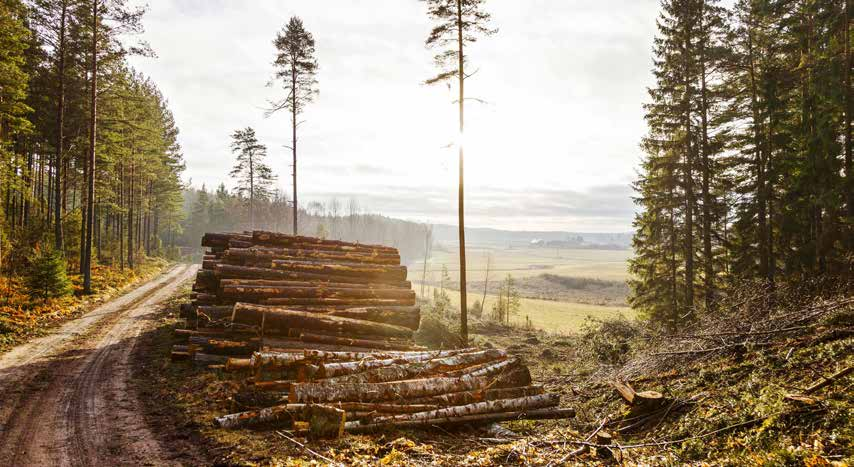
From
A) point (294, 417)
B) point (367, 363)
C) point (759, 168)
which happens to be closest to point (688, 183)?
point (759, 168)

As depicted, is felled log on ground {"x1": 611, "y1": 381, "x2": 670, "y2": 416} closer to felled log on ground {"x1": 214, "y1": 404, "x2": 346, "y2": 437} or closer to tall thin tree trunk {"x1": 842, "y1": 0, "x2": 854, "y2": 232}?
felled log on ground {"x1": 214, "y1": 404, "x2": 346, "y2": 437}

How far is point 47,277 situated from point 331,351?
55.6 ft

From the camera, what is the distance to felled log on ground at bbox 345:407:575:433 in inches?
267

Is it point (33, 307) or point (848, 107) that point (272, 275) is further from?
point (848, 107)

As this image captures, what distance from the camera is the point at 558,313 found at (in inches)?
2144

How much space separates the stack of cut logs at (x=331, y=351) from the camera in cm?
711

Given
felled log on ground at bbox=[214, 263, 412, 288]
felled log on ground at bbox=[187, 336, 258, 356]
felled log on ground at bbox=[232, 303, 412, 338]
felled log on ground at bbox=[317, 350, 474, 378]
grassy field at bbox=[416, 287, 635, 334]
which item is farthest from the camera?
grassy field at bbox=[416, 287, 635, 334]

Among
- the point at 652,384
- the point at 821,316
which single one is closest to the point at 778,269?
the point at 821,316

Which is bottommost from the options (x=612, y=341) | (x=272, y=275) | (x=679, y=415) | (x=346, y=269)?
(x=612, y=341)

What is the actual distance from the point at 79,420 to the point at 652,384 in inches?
461

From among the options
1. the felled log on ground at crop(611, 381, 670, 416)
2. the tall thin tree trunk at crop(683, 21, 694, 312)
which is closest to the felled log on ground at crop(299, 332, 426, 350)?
the felled log on ground at crop(611, 381, 670, 416)

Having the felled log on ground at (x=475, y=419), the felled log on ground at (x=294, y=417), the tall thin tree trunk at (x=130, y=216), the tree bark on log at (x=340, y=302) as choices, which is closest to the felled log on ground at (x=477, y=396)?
the felled log on ground at (x=475, y=419)

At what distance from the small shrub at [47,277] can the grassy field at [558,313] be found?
36209mm

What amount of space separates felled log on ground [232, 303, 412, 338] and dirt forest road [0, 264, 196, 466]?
2874mm
